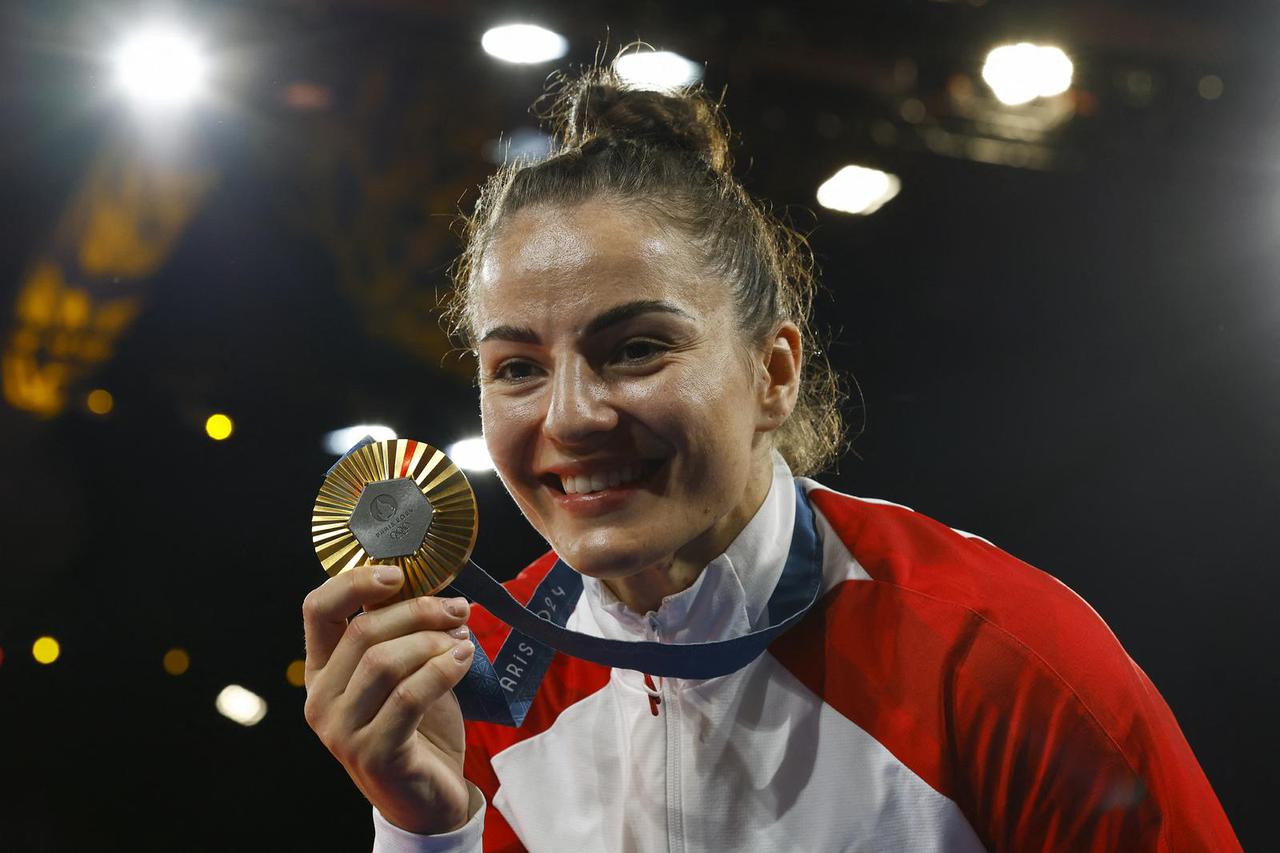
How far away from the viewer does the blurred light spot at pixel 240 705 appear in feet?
7.88

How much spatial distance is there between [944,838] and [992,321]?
45.1 inches

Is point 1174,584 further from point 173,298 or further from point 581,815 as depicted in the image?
point 173,298

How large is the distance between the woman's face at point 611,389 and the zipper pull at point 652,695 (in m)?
0.20

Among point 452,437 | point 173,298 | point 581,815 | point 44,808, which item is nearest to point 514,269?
point 581,815

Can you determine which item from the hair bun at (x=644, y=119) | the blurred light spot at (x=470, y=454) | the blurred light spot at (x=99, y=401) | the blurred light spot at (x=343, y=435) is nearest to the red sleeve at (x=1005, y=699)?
the hair bun at (x=644, y=119)

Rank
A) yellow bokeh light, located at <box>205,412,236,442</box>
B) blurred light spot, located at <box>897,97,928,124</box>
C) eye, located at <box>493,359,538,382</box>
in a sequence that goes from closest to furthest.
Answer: eye, located at <box>493,359,538,382</box>
blurred light spot, located at <box>897,97,928,124</box>
yellow bokeh light, located at <box>205,412,236,442</box>

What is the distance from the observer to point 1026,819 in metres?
1.24

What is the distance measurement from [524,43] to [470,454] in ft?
3.07

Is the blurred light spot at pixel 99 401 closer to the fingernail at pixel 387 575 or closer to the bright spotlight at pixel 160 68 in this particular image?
the bright spotlight at pixel 160 68

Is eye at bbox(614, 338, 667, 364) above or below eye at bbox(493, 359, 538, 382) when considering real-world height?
above

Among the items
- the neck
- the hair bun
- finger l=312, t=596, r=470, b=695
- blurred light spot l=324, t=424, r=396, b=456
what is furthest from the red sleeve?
blurred light spot l=324, t=424, r=396, b=456

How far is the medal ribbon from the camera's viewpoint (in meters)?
1.28

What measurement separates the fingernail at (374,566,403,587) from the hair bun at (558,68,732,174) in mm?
765

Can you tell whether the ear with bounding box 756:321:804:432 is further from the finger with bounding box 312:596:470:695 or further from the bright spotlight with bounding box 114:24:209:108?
the bright spotlight with bounding box 114:24:209:108
